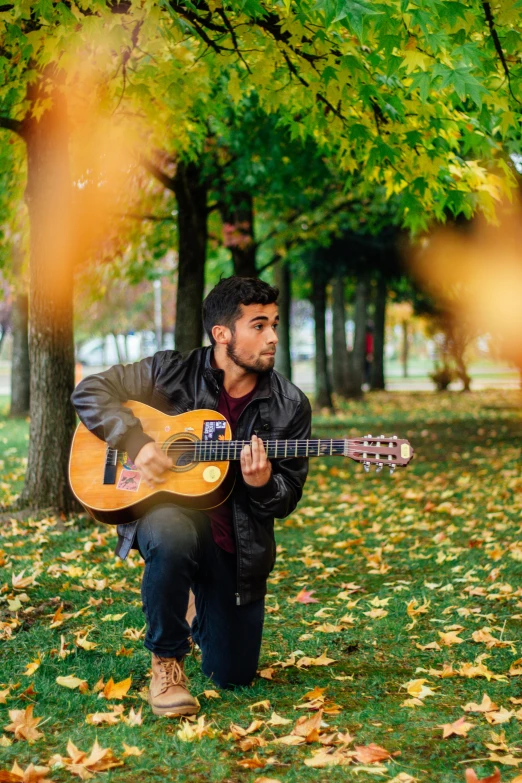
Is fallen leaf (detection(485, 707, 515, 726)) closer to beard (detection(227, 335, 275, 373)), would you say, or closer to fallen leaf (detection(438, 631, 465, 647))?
fallen leaf (detection(438, 631, 465, 647))

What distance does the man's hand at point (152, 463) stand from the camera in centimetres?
368

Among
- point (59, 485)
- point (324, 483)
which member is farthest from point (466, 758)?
point (324, 483)

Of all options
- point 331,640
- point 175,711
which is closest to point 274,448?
point 175,711

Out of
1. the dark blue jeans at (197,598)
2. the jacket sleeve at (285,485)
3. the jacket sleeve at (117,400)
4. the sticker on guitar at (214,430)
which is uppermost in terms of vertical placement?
the jacket sleeve at (117,400)

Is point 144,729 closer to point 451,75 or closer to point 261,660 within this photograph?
point 261,660

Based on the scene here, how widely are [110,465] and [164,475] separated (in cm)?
30

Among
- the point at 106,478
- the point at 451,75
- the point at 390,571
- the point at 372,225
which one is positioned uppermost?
the point at 372,225

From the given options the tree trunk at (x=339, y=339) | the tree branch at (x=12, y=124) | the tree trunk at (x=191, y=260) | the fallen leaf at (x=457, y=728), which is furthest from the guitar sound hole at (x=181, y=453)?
the tree trunk at (x=339, y=339)

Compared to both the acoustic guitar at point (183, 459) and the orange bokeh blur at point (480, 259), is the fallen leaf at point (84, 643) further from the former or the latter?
the orange bokeh blur at point (480, 259)

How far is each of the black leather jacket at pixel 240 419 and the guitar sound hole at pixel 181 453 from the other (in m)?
0.14

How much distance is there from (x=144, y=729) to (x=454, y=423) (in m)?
14.6

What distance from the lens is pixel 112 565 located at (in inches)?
241

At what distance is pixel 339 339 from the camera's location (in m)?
22.7

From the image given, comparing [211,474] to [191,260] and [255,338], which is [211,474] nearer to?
[255,338]
